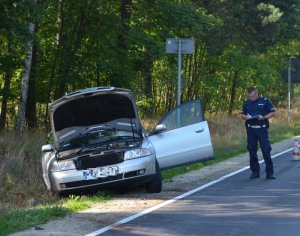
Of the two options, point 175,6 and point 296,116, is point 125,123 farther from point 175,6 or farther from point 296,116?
point 296,116

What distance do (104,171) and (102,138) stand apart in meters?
1.04

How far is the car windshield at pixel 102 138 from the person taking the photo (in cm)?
1148

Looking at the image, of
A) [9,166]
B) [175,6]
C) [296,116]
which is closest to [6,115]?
[175,6]

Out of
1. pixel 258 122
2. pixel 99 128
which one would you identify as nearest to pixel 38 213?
pixel 99 128

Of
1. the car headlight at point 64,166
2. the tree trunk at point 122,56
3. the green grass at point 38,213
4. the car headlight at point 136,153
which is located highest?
the tree trunk at point 122,56

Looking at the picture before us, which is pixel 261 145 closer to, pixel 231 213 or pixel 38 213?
pixel 231 213

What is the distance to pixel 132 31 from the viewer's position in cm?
2105

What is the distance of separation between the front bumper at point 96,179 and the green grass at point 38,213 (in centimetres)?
24

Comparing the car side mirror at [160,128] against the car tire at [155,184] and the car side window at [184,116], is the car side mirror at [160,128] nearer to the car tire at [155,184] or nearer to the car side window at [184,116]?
the car side window at [184,116]

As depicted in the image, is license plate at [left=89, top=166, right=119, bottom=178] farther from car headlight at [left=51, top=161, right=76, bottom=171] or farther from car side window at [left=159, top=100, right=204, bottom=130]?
car side window at [left=159, top=100, right=204, bottom=130]

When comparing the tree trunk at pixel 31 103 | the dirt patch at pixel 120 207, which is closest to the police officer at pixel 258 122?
the dirt patch at pixel 120 207

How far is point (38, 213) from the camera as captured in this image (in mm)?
9383

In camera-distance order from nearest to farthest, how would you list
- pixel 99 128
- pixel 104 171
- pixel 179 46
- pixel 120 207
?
pixel 120 207 → pixel 104 171 → pixel 99 128 → pixel 179 46

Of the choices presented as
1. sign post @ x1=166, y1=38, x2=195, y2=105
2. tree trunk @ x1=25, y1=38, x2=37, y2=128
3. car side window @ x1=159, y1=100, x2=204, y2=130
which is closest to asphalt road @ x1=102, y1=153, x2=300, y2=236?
car side window @ x1=159, y1=100, x2=204, y2=130
